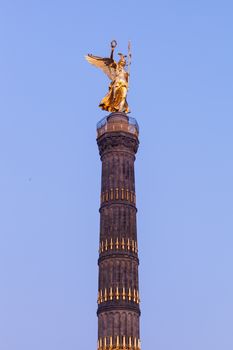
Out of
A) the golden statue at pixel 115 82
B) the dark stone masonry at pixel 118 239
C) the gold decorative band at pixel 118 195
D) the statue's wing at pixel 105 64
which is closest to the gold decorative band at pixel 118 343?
the dark stone masonry at pixel 118 239

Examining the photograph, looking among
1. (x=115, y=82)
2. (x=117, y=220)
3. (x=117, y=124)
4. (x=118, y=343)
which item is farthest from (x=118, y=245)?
(x=115, y=82)

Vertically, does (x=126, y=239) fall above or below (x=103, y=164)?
below

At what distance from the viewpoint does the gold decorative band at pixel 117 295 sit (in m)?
57.0

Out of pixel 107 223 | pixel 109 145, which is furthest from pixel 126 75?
pixel 107 223

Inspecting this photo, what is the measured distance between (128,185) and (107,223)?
14.9 feet

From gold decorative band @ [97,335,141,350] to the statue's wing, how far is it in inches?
1079

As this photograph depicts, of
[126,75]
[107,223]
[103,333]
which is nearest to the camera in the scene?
[103,333]

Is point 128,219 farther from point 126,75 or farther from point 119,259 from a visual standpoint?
point 126,75

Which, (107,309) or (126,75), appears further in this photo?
(126,75)

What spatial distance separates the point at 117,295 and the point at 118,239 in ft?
17.6

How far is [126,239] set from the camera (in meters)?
59.7

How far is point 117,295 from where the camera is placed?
57000 mm

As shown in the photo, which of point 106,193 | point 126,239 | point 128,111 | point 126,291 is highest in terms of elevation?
point 128,111

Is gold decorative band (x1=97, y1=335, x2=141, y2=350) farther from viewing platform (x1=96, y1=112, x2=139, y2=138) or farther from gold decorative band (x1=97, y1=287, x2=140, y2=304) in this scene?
viewing platform (x1=96, y1=112, x2=139, y2=138)
